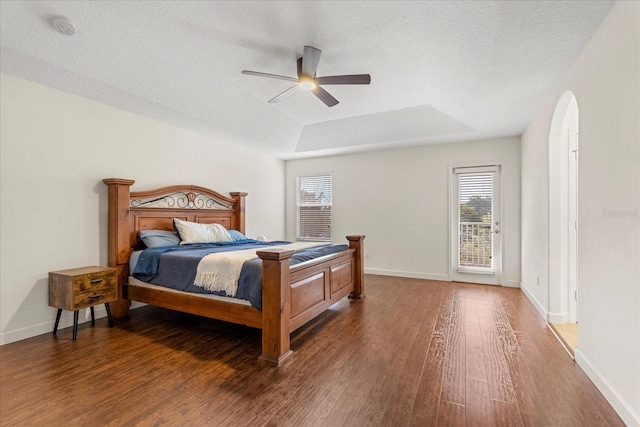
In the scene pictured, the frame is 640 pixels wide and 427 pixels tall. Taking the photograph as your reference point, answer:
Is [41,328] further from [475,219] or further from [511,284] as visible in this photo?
[511,284]

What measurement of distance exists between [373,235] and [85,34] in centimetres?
494

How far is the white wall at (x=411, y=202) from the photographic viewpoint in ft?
16.1

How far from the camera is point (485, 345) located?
269cm

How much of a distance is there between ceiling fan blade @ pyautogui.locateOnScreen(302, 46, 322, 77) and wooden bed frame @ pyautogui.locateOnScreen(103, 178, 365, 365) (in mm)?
1690

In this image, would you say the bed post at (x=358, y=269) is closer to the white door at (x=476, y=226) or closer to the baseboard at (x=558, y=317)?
the white door at (x=476, y=226)

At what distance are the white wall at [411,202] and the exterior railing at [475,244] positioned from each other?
25 centimetres

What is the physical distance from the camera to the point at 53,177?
3.09 m

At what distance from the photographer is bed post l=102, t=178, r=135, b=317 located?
3.43m

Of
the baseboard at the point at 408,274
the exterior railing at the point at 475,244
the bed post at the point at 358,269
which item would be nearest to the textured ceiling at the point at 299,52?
the exterior railing at the point at 475,244

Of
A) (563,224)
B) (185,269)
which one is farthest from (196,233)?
(563,224)

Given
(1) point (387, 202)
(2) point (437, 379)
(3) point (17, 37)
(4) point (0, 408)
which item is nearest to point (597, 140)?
(2) point (437, 379)

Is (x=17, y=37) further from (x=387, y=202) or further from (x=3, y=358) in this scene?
(x=387, y=202)

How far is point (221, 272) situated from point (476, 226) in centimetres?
438

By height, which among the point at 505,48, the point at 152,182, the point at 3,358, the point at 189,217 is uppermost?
the point at 505,48
